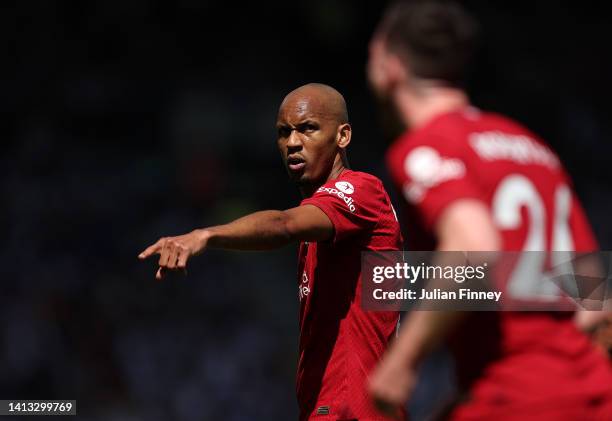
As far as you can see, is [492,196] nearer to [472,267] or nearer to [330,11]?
[472,267]

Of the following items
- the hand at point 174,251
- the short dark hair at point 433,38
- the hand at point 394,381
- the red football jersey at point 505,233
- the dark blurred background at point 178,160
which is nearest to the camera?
the hand at point 394,381

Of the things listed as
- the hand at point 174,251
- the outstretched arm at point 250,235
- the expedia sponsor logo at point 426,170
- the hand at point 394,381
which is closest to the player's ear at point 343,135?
the outstretched arm at point 250,235

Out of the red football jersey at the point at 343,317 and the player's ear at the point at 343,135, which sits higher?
the player's ear at the point at 343,135

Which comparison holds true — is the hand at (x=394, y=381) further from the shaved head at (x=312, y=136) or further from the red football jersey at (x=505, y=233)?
the shaved head at (x=312, y=136)

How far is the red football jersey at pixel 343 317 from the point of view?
4816mm

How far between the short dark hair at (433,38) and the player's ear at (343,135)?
2200 mm

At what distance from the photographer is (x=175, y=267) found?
373cm

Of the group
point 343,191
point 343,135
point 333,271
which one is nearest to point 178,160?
point 343,135

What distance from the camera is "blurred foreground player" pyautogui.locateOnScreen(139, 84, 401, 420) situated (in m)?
4.75

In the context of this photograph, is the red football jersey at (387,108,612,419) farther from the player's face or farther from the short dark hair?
the player's face

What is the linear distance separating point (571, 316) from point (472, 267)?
371 millimetres

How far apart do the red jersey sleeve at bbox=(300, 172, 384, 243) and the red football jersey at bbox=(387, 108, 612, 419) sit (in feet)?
4.93

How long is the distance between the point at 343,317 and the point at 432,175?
2004mm

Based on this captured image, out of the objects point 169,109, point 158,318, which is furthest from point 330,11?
point 158,318
